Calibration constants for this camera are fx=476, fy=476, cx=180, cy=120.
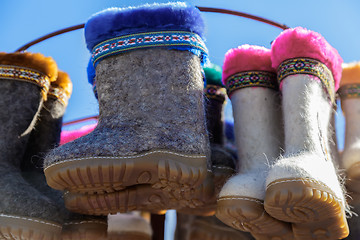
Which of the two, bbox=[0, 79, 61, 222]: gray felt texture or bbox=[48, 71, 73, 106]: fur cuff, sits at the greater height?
bbox=[48, 71, 73, 106]: fur cuff

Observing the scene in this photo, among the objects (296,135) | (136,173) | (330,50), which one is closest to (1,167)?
(136,173)

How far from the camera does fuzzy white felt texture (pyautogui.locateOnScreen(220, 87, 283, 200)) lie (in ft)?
3.01

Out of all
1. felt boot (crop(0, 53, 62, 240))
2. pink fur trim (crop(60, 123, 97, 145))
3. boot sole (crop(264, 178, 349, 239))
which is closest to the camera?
boot sole (crop(264, 178, 349, 239))

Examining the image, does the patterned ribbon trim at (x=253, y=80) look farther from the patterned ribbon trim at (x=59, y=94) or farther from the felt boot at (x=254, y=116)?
the patterned ribbon trim at (x=59, y=94)

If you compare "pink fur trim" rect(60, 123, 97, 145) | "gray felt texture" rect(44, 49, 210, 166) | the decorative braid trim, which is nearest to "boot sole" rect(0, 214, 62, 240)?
"gray felt texture" rect(44, 49, 210, 166)

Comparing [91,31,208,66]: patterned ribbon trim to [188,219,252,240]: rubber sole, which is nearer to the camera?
[91,31,208,66]: patterned ribbon trim

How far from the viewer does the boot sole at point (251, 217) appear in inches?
31.6

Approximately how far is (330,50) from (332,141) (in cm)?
18

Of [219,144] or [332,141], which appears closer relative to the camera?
[332,141]

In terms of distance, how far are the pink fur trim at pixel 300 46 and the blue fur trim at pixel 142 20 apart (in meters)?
0.17

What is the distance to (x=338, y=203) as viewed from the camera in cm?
77

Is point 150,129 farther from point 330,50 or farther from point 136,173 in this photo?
point 330,50

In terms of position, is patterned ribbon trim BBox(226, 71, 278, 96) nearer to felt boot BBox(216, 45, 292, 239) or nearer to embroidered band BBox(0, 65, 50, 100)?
felt boot BBox(216, 45, 292, 239)

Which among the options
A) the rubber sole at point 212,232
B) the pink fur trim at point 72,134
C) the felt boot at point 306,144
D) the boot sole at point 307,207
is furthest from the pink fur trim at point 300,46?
the pink fur trim at point 72,134
